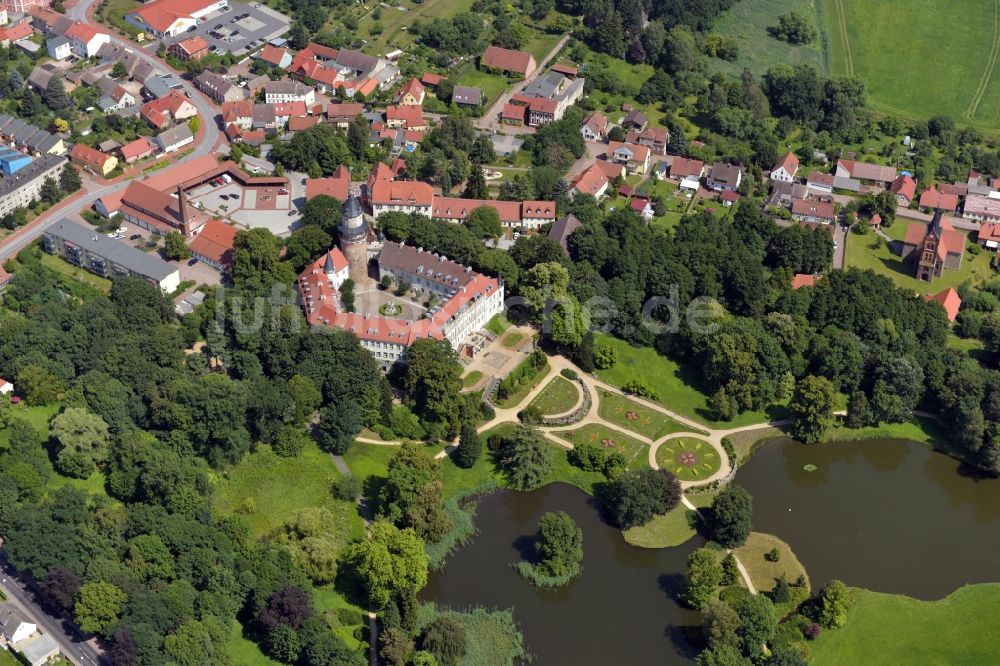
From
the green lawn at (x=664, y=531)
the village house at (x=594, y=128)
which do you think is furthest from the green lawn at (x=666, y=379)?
the village house at (x=594, y=128)

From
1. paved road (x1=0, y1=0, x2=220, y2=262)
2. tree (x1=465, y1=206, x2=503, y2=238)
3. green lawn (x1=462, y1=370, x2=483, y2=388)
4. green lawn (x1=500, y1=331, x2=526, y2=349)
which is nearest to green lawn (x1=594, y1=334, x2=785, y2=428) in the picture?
green lawn (x1=500, y1=331, x2=526, y2=349)

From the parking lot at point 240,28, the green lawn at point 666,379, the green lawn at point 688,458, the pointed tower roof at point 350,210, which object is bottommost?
the parking lot at point 240,28

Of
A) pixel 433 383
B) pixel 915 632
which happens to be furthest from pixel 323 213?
pixel 915 632

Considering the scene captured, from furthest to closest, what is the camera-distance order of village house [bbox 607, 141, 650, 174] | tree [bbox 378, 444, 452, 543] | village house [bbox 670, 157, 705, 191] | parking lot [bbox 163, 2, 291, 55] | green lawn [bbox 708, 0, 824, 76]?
green lawn [bbox 708, 0, 824, 76], parking lot [bbox 163, 2, 291, 55], village house [bbox 607, 141, 650, 174], village house [bbox 670, 157, 705, 191], tree [bbox 378, 444, 452, 543]

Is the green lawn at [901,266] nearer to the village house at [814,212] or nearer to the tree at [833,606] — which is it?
the village house at [814,212]

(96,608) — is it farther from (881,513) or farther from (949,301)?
(949,301)

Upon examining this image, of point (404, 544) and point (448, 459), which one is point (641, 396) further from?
point (404, 544)

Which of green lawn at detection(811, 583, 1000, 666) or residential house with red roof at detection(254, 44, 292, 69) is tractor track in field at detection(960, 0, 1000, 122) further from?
residential house with red roof at detection(254, 44, 292, 69)
